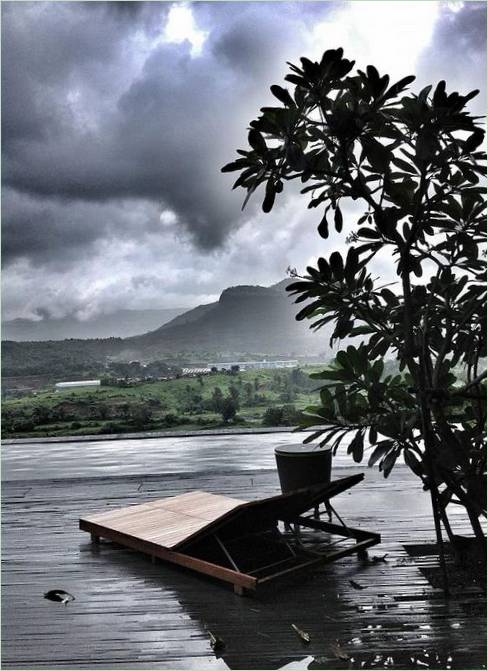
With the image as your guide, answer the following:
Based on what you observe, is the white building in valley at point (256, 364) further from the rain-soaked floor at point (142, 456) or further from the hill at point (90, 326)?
the rain-soaked floor at point (142, 456)

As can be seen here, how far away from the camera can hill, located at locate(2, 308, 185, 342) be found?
1493cm

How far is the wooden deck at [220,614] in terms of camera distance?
6.99 feet

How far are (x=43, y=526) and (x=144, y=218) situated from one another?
14.6 m

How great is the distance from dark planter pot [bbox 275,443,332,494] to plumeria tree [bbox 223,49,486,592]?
70 centimetres

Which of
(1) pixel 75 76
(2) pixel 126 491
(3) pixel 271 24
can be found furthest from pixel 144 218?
(2) pixel 126 491

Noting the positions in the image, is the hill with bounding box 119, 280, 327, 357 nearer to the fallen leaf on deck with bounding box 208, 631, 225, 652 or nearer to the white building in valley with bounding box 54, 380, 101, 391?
the white building in valley with bounding box 54, 380, 101, 391

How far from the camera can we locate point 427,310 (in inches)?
97.7

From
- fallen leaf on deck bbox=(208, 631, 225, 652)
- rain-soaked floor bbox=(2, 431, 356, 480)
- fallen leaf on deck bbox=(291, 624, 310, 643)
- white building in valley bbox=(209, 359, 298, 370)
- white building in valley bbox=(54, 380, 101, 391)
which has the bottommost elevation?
rain-soaked floor bbox=(2, 431, 356, 480)

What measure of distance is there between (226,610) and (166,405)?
10.1 metres

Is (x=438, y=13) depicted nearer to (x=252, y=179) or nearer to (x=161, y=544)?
(x=252, y=179)

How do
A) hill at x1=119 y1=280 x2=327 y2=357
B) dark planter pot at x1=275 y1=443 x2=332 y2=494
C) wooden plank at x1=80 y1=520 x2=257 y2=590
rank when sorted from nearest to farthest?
wooden plank at x1=80 y1=520 x2=257 y2=590, dark planter pot at x1=275 y1=443 x2=332 y2=494, hill at x1=119 y1=280 x2=327 y2=357

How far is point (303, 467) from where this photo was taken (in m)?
3.42

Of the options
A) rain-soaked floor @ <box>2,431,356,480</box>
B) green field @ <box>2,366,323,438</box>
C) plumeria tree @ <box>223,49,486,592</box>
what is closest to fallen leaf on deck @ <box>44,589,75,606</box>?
plumeria tree @ <box>223,49,486,592</box>

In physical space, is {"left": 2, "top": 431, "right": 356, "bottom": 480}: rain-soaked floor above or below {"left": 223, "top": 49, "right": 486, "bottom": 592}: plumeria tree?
below
